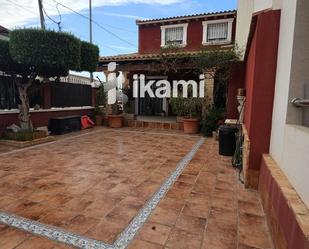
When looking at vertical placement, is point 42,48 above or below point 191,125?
above

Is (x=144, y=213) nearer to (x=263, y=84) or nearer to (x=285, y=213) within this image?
(x=285, y=213)

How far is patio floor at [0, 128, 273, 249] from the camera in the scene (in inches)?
95.2

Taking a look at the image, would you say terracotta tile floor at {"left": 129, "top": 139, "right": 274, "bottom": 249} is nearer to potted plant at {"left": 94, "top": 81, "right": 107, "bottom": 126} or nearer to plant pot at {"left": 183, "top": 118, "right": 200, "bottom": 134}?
plant pot at {"left": 183, "top": 118, "right": 200, "bottom": 134}

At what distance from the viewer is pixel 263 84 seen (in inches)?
134

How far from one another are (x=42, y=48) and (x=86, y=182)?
4.07 metres

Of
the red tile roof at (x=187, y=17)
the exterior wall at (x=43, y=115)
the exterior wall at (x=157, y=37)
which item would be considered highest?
the red tile roof at (x=187, y=17)

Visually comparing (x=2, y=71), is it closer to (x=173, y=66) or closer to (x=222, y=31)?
(x=173, y=66)

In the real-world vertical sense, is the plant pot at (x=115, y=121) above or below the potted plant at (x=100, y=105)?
below

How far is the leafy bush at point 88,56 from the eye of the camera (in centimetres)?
794

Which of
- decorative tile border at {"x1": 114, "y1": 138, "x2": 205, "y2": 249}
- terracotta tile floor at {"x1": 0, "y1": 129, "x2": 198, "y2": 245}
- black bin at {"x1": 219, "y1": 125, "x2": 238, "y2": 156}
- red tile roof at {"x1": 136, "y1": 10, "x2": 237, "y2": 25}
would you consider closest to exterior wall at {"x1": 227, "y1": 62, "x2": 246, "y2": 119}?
terracotta tile floor at {"x1": 0, "y1": 129, "x2": 198, "y2": 245}

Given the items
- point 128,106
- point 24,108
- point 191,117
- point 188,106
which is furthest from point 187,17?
point 24,108

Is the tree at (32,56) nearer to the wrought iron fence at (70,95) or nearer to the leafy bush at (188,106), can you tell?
the wrought iron fence at (70,95)

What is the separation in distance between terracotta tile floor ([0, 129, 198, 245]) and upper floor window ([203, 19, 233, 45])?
7.42m

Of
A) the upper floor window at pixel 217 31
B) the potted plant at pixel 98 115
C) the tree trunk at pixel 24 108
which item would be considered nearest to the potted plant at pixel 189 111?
the potted plant at pixel 98 115
